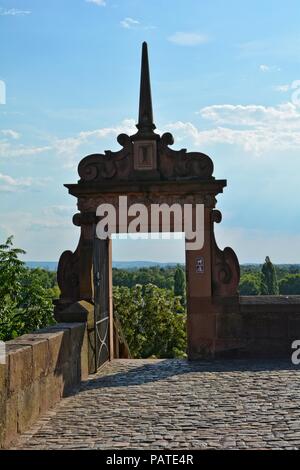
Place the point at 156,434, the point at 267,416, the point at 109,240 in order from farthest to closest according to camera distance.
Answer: the point at 109,240
the point at 267,416
the point at 156,434

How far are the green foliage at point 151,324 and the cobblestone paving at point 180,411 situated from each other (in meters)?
21.7

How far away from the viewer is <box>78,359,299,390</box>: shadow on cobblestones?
1018cm

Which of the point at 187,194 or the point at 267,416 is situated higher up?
the point at 187,194

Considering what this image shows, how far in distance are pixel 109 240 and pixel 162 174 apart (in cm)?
190

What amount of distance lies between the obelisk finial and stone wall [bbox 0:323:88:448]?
4.29 metres

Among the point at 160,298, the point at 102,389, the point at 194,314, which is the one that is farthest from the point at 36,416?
the point at 160,298

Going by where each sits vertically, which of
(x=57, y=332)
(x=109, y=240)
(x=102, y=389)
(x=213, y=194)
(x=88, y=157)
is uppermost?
(x=88, y=157)

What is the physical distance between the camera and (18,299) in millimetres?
19984

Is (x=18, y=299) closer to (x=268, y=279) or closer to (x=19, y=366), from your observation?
(x=19, y=366)

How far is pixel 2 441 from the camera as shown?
6.10m

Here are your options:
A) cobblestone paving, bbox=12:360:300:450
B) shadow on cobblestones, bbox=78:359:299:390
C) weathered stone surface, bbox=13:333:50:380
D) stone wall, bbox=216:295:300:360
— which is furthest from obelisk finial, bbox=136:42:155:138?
weathered stone surface, bbox=13:333:50:380

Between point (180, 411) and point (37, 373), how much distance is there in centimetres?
183

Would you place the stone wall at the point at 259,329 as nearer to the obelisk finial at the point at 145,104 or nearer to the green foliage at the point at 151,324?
the obelisk finial at the point at 145,104

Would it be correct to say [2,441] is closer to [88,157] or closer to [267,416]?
[267,416]
